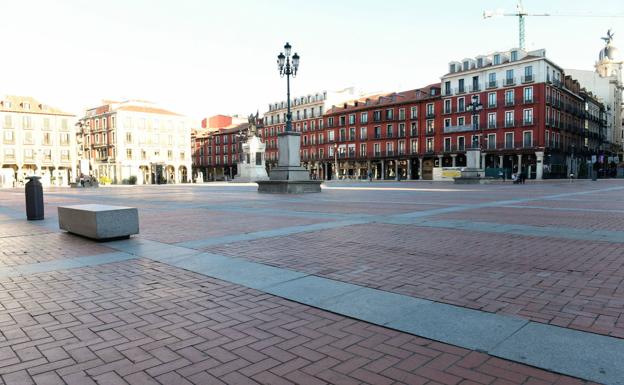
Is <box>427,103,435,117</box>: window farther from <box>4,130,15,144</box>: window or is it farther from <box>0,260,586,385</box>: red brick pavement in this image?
<box>0,260,586,385</box>: red brick pavement

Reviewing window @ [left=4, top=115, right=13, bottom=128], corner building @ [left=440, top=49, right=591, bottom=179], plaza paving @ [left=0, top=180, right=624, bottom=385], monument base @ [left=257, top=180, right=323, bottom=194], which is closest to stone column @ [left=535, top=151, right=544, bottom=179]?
corner building @ [left=440, top=49, right=591, bottom=179]

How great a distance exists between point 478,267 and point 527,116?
56911mm

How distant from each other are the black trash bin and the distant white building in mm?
85478

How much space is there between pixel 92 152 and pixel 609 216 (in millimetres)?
86743

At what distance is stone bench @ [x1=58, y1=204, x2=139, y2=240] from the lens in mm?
7224

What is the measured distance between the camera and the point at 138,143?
252ft

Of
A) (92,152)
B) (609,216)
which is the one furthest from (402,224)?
(92,152)

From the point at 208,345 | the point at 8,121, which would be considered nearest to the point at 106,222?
the point at 208,345

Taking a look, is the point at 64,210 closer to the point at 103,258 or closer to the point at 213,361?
the point at 103,258

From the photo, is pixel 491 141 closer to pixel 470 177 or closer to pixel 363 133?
pixel 363 133

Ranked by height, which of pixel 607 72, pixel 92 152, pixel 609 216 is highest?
pixel 607 72

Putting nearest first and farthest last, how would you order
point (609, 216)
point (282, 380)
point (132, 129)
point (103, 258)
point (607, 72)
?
point (282, 380) → point (103, 258) → point (609, 216) → point (132, 129) → point (607, 72)

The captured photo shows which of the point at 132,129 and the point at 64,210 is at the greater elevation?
the point at 132,129

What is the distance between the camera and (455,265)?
207 inches
